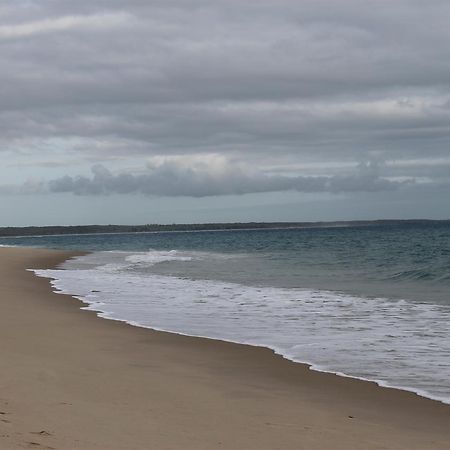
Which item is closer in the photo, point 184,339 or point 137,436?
point 137,436

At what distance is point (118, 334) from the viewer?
14.2 meters

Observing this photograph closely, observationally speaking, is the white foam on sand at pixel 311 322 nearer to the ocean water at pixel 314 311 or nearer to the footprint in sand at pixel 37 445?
the ocean water at pixel 314 311

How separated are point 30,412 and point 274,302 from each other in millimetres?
13713

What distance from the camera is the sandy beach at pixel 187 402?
21.5 feet

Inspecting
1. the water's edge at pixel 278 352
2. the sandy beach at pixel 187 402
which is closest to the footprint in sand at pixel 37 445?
the sandy beach at pixel 187 402

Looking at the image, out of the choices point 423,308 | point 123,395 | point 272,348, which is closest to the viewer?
point 123,395

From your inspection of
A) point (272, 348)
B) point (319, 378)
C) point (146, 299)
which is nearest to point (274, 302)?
point (146, 299)

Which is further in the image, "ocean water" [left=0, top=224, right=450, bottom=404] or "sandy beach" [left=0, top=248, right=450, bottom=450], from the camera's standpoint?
"ocean water" [left=0, top=224, right=450, bottom=404]

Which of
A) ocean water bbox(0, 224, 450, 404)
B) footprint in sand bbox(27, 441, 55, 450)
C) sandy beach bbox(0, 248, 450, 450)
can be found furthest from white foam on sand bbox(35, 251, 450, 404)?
footprint in sand bbox(27, 441, 55, 450)

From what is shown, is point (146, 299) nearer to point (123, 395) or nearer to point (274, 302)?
point (274, 302)

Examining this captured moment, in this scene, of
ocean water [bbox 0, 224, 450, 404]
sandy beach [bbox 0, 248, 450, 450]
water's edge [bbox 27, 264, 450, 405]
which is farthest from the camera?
ocean water [bbox 0, 224, 450, 404]

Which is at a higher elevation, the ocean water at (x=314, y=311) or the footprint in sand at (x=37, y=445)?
the footprint in sand at (x=37, y=445)

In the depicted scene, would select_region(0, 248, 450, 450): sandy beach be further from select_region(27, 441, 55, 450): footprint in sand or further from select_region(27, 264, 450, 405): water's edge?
select_region(27, 264, 450, 405): water's edge

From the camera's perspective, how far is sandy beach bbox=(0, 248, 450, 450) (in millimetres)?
6551
